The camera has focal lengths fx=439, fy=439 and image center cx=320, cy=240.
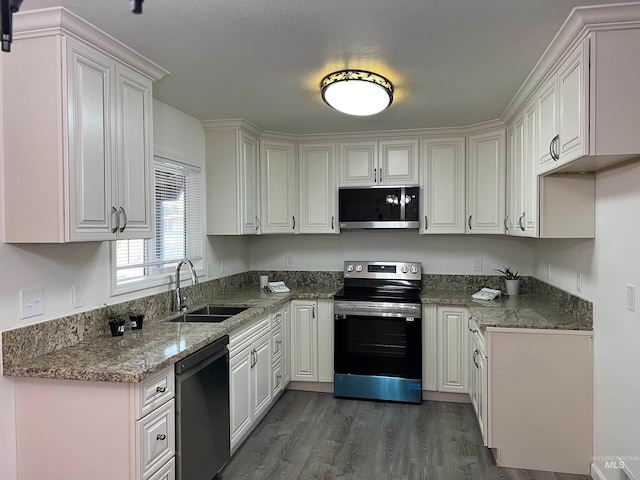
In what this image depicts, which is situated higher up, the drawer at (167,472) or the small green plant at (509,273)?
the small green plant at (509,273)

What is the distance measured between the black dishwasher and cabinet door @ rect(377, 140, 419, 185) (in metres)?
2.16

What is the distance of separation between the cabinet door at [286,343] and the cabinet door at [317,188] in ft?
2.63

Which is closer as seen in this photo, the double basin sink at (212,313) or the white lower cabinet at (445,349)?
the double basin sink at (212,313)

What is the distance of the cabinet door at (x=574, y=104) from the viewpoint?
1871 millimetres

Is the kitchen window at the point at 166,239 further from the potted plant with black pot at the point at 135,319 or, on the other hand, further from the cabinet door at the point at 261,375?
the cabinet door at the point at 261,375

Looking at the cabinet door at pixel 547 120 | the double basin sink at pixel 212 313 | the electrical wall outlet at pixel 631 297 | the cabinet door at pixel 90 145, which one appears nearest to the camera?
the cabinet door at pixel 90 145

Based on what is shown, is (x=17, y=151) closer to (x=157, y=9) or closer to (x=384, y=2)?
(x=157, y=9)

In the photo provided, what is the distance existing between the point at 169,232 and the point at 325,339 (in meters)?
1.63

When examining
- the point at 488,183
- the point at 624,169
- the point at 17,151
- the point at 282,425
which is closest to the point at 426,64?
the point at 624,169

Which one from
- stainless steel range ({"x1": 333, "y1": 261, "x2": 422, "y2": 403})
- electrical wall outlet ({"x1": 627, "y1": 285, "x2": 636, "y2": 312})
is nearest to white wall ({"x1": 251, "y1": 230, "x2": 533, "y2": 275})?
stainless steel range ({"x1": 333, "y1": 261, "x2": 422, "y2": 403})

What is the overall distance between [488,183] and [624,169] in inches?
61.1

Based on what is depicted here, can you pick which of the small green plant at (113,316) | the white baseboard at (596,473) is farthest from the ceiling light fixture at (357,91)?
the white baseboard at (596,473)

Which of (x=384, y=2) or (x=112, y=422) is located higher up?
(x=384, y=2)

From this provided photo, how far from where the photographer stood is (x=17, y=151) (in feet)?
6.02
